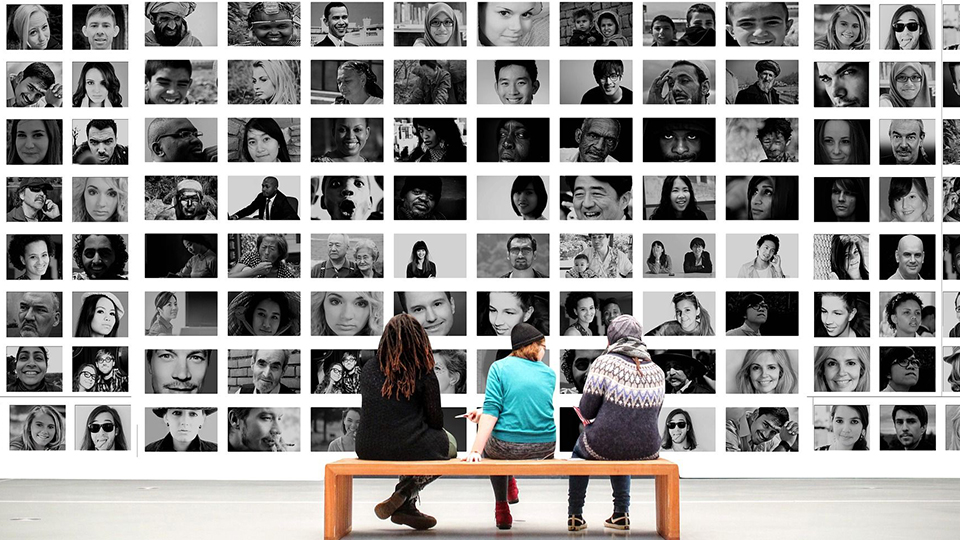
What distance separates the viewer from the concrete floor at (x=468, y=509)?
384 inches

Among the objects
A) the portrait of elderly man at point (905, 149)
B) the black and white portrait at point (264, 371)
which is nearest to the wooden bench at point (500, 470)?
the black and white portrait at point (264, 371)

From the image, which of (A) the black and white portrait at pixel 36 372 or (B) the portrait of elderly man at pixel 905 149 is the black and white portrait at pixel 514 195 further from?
(A) the black and white portrait at pixel 36 372

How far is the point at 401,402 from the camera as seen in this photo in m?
9.56

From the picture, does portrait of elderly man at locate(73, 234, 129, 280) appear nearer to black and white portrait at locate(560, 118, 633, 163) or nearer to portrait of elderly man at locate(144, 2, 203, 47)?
portrait of elderly man at locate(144, 2, 203, 47)

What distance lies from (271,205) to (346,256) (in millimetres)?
987

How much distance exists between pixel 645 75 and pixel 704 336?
2933 mm

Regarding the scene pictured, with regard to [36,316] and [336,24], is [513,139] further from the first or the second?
[36,316]

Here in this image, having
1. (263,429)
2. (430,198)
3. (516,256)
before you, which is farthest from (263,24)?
(263,429)

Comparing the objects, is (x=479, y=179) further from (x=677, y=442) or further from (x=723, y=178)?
(x=677, y=442)

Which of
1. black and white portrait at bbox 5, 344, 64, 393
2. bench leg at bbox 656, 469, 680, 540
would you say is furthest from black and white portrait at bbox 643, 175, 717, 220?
black and white portrait at bbox 5, 344, 64, 393

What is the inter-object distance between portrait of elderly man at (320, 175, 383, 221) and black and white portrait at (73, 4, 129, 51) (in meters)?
2.75

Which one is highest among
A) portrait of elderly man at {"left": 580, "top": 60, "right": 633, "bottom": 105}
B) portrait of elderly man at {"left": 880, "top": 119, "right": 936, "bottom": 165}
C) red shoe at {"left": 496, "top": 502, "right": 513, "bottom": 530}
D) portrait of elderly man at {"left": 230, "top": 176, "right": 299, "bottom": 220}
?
portrait of elderly man at {"left": 580, "top": 60, "right": 633, "bottom": 105}

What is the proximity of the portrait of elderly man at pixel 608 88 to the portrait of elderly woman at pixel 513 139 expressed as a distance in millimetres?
585

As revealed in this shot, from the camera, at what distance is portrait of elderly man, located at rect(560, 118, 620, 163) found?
14117 mm
